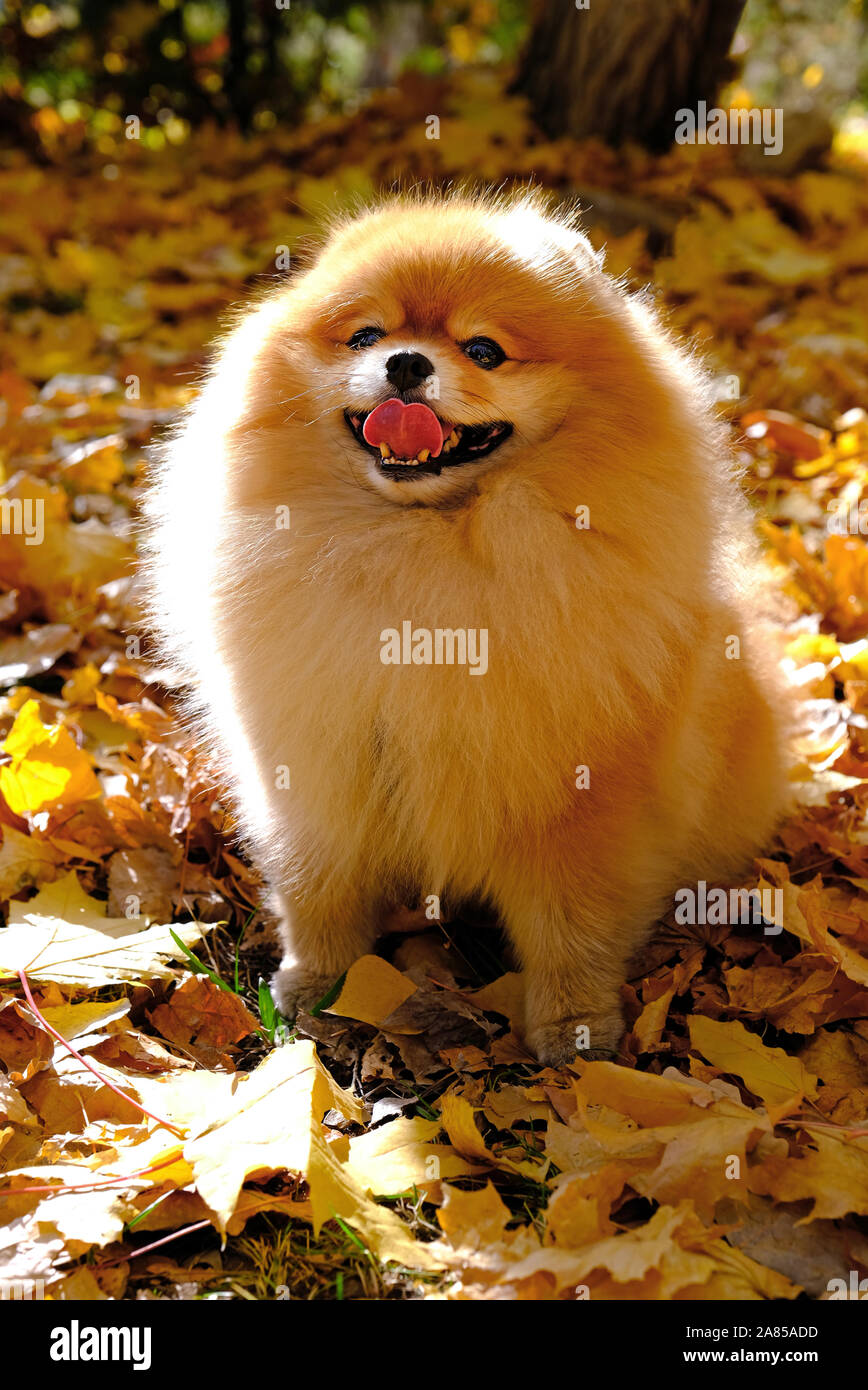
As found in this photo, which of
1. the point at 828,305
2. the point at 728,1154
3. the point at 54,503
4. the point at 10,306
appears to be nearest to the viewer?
the point at 728,1154


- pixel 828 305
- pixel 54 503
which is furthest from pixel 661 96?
pixel 54 503

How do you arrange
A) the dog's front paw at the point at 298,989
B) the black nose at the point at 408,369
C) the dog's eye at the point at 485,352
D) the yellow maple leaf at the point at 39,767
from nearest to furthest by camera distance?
1. the black nose at the point at 408,369
2. the dog's eye at the point at 485,352
3. the dog's front paw at the point at 298,989
4. the yellow maple leaf at the point at 39,767

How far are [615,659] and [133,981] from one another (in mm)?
1160

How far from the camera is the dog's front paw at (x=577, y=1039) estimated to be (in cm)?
228

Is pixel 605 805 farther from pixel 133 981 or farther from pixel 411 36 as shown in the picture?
pixel 411 36

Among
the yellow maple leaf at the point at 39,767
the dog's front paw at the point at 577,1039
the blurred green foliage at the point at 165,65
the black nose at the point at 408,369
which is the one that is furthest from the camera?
the blurred green foliage at the point at 165,65

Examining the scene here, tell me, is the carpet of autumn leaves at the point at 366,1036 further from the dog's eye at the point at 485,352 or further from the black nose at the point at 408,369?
the black nose at the point at 408,369

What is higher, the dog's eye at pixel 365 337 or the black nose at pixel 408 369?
the dog's eye at pixel 365 337

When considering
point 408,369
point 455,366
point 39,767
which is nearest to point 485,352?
point 455,366

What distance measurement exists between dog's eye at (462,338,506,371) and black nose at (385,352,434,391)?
14 cm

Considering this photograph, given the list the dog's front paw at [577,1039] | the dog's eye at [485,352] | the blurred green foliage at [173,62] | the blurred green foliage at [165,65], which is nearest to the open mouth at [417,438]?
the dog's eye at [485,352]

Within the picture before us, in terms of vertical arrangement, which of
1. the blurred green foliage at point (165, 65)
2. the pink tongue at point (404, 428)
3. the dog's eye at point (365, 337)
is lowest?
the pink tongue at point (404, 428)

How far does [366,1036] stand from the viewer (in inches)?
94.8

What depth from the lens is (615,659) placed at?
7.13 feet
